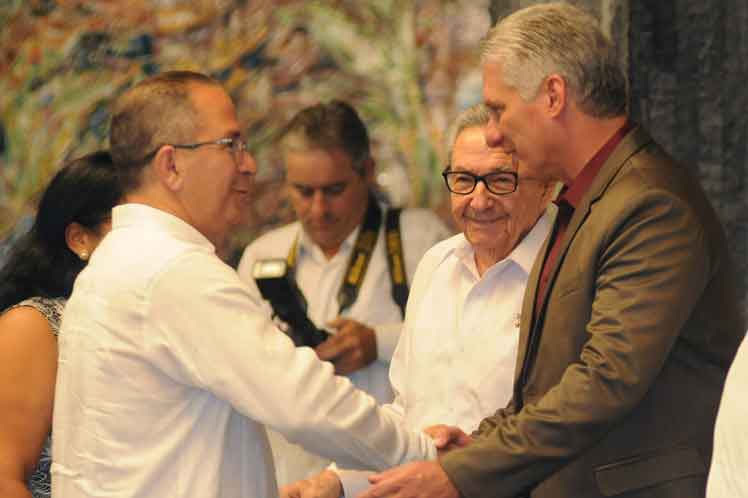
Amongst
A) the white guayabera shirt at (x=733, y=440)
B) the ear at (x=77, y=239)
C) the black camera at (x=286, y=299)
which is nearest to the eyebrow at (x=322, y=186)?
the black camera at (x=286, y=299)

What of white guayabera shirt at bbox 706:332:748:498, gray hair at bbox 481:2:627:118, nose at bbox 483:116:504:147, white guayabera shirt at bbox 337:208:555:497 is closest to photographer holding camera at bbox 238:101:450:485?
white guayabera shirt at bbox 337:208:555:497

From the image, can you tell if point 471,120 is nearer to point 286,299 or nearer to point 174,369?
point 286,299

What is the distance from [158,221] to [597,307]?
3.14 feet

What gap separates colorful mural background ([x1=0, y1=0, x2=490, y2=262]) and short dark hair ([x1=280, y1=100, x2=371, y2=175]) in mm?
768

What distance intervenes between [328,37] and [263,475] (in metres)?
3.06

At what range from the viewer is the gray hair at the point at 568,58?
3.34 metres

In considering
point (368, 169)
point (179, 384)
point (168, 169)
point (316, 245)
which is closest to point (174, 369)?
point (179, 384)

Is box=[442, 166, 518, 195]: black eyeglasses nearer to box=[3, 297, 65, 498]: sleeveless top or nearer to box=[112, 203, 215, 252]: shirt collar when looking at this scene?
box=[112, 203, 215, 252]: shirt collar

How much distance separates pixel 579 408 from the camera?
319 centimetres

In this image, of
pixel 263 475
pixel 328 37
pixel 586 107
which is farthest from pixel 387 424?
pixel 328 37

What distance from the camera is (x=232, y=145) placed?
3363 mm

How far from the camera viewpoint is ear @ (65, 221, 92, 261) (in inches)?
155

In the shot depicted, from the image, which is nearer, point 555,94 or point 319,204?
point 555,94

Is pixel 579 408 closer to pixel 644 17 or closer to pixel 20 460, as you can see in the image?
pixel 20 460
